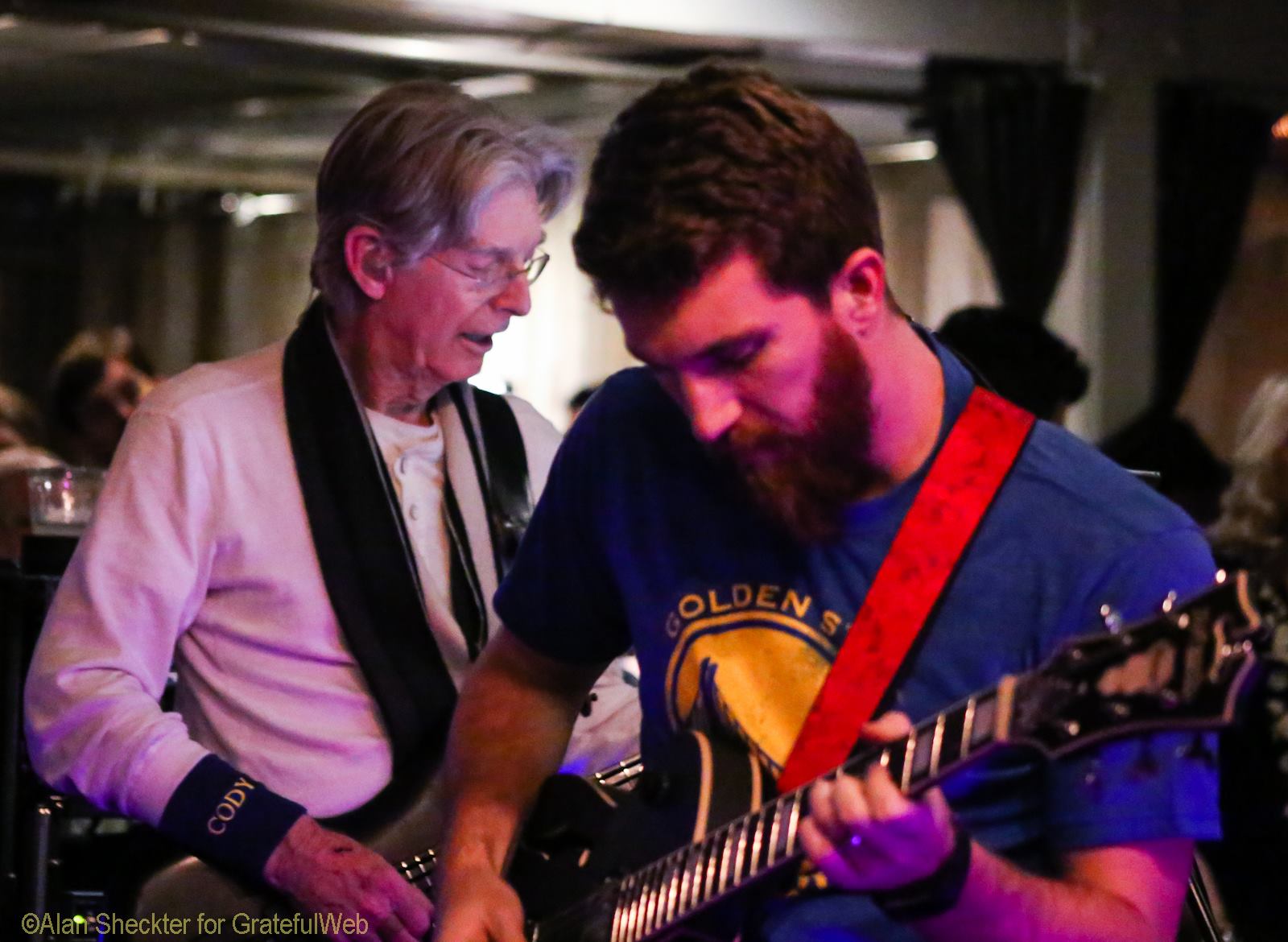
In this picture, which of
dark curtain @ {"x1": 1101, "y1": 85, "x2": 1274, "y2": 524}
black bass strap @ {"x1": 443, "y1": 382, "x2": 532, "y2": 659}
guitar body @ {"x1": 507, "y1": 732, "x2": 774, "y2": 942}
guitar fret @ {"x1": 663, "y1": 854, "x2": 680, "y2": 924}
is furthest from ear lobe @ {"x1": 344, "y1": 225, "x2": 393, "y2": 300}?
dark curtain @ {"x1": 1101, "y1": 85, "x2": 1274, "y2": 524}

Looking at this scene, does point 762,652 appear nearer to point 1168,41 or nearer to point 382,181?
point 382,181

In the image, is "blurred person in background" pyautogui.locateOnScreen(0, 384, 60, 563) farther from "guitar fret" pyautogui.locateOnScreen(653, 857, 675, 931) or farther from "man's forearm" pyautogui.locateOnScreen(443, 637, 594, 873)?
"guitar fret" pyautogui.locateOnScreen(653, 857, 675, 931)

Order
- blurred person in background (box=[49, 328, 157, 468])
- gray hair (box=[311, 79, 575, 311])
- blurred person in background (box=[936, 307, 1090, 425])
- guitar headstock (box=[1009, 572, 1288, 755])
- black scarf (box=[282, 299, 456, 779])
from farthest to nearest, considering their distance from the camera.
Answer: blurred person in background (box=[49, 328, 157, 468]) < blurred person in background (box=[936, 307, 1090, 425]) < gray hair (box=[311, 79, 575, 311]) < black scarf (box=[282, 299, 456, 779]) < guitar headstock (box=[1009, 572, 1288, 755])

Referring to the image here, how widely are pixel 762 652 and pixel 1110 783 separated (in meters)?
0.36

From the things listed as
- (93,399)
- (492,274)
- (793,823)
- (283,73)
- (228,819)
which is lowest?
(93,399)

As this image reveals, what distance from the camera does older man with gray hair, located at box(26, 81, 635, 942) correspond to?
2037 mm

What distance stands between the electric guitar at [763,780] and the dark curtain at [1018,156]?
539 centimetres

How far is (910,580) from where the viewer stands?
1497 millimetres

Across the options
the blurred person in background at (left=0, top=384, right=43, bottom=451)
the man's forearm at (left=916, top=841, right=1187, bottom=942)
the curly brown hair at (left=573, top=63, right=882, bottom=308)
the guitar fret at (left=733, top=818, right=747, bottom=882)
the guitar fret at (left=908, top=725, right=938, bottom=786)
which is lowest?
the blurred person in background at (left=0, top=384, right=43, bottom=451)

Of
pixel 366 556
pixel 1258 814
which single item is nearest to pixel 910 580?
pixel 366 556

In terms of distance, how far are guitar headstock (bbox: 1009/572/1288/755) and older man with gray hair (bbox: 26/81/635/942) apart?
97 centimetres

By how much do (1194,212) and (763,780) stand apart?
19.4 ft

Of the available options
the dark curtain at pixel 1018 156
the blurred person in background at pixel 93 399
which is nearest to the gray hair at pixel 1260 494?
the blurred person in background at pixel 93 399

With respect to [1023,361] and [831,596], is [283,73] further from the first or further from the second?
[831,596]
